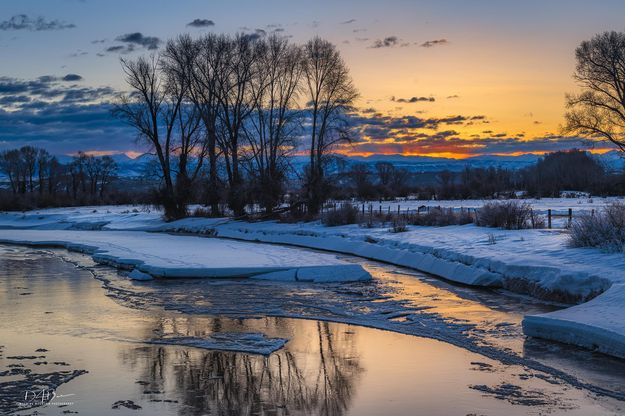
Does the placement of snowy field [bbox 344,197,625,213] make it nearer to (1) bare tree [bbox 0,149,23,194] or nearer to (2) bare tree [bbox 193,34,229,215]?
(2) bare tree [bbox 193,34,229,215]

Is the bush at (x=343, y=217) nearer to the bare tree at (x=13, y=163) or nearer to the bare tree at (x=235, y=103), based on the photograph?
the bare tree at (x=235, y=103)

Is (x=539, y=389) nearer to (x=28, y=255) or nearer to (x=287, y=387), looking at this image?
(x=287, y=387)

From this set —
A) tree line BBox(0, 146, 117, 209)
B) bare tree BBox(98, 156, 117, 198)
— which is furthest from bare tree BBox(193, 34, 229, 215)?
bare tree BBox(98, 156, 117, 198)

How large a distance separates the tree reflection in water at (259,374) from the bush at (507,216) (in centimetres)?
1654

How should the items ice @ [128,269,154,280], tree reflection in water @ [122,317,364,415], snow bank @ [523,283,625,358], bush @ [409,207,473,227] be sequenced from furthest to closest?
bush @ [409,207,473,227]
ice @ [128,269,154,280]
snow bank @ [523,283,625,358]
tree reflection in water @ [122,317,364,415]

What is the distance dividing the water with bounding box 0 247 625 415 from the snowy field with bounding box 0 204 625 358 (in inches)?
22.3

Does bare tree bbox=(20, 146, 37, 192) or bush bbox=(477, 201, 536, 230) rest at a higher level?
bare tree bbox=(20, 146, 37, 192)

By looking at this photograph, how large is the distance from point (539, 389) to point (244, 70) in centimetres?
3961

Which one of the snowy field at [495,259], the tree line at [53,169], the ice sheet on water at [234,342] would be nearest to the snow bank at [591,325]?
the snowy field at [495,259]

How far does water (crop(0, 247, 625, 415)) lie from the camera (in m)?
8.41

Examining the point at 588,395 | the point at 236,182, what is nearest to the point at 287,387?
the point at 588,395

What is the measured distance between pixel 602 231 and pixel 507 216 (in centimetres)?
887

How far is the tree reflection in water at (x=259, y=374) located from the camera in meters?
8.31

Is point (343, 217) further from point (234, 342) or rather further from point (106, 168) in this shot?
point (106, 168)
